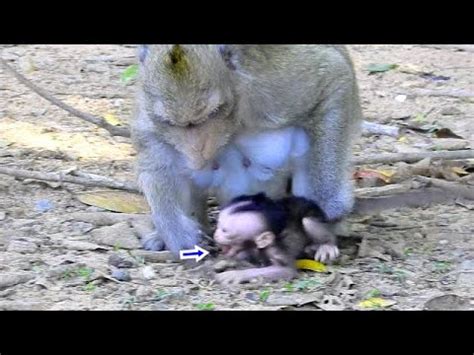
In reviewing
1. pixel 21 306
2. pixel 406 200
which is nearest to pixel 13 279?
pixel 21 306

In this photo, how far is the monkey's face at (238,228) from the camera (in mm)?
5504

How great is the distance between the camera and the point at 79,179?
643cm

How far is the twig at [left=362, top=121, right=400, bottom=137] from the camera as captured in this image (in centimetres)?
751

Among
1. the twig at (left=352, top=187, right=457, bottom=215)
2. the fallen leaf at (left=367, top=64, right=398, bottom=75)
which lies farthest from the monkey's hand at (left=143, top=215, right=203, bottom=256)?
the fallen leaf at (left=367, top=64, right=398, bottom=75)

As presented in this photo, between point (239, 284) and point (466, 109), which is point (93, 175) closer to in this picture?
point (239, 284)

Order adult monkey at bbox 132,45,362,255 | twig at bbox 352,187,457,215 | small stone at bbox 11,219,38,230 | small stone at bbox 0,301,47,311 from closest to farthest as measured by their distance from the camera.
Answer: small stone at bbox 0,301,47,311
adult monkey at bbox 132,45,362,255
small stone at bbox 11,219,38,230
twig at bbox 352,187,457,215

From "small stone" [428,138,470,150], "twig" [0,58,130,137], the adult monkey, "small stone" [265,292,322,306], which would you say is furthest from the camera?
"small stone" [428,138,470,150]

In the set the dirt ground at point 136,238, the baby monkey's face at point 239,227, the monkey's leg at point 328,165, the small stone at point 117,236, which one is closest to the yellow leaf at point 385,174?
the dirt ground at point 136,238

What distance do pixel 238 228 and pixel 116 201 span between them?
1061 mm

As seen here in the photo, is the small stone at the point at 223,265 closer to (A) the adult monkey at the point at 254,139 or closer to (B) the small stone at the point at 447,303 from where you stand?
(A) the adult monkey at the point at 254,139

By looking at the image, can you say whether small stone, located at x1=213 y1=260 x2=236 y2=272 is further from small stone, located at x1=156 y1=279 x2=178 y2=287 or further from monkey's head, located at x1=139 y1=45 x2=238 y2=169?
monkey's head, located at x1=139 y1=45 x2=238 y2=169

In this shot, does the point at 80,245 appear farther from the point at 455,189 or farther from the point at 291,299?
the point at 455,189

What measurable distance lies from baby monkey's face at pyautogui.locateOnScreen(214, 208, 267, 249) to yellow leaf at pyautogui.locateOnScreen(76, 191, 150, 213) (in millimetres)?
833

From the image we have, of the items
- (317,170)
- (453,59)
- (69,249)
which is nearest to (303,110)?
(317,170)
